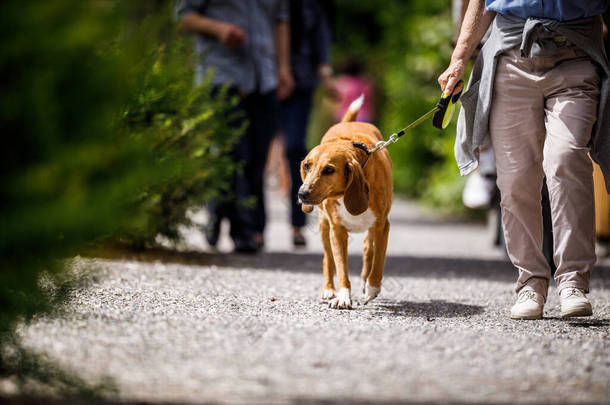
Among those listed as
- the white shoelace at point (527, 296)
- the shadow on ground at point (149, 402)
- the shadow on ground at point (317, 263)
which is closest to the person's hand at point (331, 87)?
the shadow on ground at point (317, 263)

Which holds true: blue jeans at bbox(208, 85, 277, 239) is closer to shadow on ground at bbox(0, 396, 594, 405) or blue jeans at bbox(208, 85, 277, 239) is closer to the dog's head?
the dog's head

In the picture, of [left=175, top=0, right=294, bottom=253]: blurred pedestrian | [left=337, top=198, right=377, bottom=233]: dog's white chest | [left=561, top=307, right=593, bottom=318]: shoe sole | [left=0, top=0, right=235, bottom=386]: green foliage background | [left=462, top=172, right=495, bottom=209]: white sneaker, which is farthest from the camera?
[left=462, top=172, right=495, bottom=209]: white sneaker

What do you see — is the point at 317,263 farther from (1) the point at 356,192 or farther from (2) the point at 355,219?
(1) the point at 356,192

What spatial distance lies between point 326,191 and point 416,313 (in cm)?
76

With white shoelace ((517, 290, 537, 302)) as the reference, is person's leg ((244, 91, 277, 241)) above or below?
above

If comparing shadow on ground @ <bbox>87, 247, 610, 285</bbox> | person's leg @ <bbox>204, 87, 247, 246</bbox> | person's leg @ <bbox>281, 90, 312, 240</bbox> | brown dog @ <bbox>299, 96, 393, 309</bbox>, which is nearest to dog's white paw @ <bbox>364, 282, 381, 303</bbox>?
brown dog @ <bbox>299, 96, 393, 309</bbox>

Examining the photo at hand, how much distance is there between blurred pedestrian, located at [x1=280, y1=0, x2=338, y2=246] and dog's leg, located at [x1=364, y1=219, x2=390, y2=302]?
2.93m

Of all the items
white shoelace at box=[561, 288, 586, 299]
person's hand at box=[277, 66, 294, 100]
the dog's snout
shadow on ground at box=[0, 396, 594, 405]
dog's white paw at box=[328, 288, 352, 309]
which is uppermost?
person's hand at box=[277, 66, 294, 100]

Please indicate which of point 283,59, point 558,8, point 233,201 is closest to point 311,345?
point 558,8

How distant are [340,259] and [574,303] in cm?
115

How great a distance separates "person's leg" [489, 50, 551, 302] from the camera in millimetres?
3707

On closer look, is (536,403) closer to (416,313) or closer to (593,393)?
(593,393)

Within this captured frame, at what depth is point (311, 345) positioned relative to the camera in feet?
9.18

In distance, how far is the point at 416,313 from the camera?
3.80 metres
